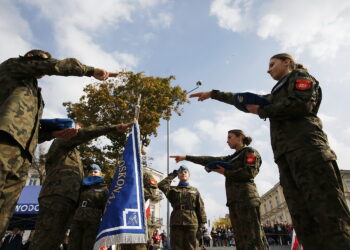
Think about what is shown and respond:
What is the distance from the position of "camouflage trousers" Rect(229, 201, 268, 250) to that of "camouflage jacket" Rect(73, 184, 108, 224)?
274cm

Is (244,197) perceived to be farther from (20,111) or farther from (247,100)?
(20,111)

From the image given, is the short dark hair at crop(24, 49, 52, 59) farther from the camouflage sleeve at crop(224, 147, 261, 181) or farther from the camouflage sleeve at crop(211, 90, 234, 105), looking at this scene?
the camouflage sleeve at crop(224, 147, 261, 181)

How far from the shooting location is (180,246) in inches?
216

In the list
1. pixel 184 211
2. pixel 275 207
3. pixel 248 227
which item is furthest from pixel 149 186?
pixel 275 207

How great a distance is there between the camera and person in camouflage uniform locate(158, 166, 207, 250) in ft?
18.3

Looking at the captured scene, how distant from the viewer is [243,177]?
4.17m

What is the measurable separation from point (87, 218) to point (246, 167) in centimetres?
324

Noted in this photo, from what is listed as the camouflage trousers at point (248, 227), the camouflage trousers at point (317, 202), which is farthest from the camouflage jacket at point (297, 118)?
the camouflage trousers at point (248, 227)

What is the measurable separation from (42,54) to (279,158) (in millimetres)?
2855

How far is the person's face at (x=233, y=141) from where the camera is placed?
15.5ft

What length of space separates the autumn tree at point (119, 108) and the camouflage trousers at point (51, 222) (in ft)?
33.4

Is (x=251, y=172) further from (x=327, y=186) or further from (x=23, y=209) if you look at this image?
(x=23, y=209)

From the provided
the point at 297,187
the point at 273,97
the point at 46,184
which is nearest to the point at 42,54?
the point at 46,184

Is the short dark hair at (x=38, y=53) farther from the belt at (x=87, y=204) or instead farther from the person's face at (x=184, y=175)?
the person's face at (x=184, y=175)
